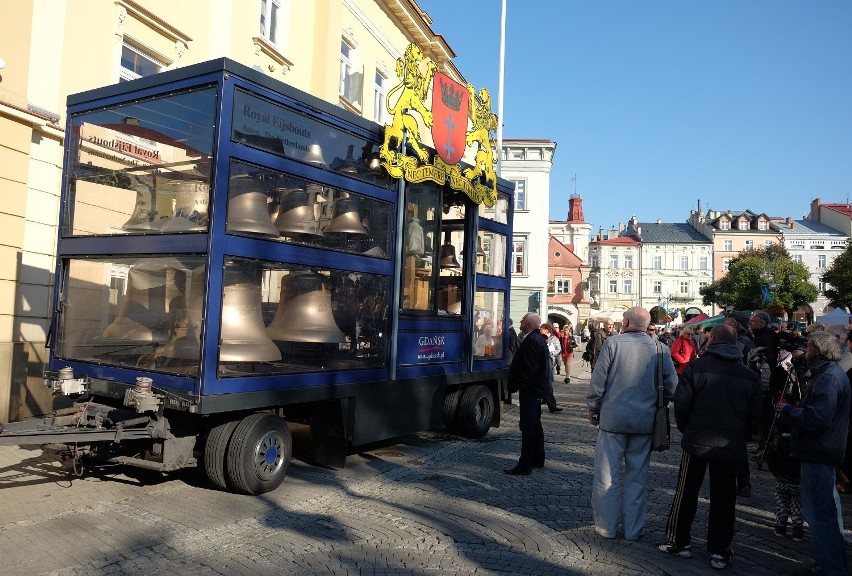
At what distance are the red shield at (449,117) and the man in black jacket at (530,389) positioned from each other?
2606 millimetres

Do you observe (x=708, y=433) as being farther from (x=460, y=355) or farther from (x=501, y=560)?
(x=460, y=355)

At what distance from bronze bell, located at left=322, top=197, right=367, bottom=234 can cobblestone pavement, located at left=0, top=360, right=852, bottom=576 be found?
259 cm

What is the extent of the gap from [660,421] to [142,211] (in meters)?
4.98

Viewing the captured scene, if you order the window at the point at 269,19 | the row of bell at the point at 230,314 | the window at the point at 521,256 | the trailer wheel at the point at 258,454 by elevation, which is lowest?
the trailer wheel at the point at 258,454

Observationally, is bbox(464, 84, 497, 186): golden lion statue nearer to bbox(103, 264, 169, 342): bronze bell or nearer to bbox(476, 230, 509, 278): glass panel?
bbox(476, 230, 509, 278): glass panel

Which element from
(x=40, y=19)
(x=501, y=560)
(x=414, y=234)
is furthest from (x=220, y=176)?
(x=40, y=19)

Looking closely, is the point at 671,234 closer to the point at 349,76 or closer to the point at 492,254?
the point at 349,76

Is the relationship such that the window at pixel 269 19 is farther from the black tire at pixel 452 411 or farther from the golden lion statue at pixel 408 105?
the black tire at pixel 452 411

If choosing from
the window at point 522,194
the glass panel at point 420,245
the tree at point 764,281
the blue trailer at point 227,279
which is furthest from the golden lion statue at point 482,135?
the tree at point 764,281

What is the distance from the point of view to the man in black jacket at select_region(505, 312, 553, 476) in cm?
744

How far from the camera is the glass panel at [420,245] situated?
8.06 meters

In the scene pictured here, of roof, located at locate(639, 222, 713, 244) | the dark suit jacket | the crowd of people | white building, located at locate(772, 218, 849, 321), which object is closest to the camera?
the crowd of people

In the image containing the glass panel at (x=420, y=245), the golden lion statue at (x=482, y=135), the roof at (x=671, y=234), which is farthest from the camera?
the roof at (x=671, y=234)

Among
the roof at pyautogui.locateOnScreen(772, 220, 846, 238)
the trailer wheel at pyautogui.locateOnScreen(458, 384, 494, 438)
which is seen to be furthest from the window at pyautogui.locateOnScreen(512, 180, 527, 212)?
the roof at pyautogui.locateOnScreen(772, 220, 846, 238)
